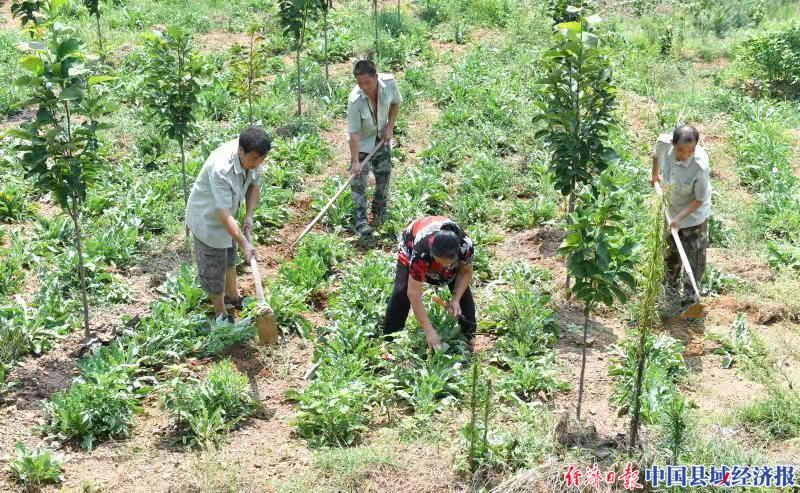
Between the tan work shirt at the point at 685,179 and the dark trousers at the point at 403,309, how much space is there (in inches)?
73.3

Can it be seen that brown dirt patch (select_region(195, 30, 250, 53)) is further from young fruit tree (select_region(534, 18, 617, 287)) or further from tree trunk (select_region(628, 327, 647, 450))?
tree trunk (select_region(628, 327, 647, 450))

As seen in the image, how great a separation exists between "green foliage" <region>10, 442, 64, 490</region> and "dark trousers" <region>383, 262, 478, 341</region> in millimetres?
2465

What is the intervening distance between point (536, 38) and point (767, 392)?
10041 mm

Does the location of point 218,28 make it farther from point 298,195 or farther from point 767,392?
point 767,392

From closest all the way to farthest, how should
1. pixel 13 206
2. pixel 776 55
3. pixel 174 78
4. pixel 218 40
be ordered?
pixel 174 78, pixel 13 206, pixel 776 55, pixel 218 40

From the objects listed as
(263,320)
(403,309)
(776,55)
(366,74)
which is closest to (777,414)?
(403,309)

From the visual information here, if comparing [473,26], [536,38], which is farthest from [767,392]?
[473,26]

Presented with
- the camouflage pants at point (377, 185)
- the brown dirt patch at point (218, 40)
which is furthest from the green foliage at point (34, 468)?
the brown dirt patch at point (218, 40)

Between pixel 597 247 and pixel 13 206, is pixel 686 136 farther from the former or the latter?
pixel 13 206

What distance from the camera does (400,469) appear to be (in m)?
4.95

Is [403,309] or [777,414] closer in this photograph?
[777,414]

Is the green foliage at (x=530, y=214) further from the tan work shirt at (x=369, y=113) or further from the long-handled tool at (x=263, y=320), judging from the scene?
the long-handled tool at (x=263, y=320)

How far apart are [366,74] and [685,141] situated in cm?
290

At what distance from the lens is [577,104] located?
6.75 metres
